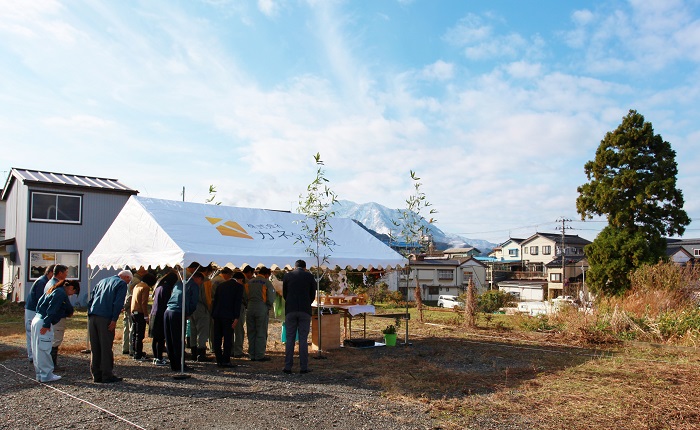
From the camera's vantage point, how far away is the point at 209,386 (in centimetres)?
731

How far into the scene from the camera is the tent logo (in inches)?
387

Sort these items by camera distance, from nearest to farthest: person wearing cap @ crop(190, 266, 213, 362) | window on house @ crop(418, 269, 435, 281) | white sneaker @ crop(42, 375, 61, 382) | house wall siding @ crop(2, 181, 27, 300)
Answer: white sneaker @ crop(42, 375, 61, 382), person wearing cap @ crop(190, 266, 213, 362), house wall siding @ crop(2, 181, 27, 300), window on house @ crop(418, 269, 435, 281)

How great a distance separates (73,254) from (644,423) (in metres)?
21.5

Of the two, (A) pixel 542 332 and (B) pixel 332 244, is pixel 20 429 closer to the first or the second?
(B) pixel 332 244

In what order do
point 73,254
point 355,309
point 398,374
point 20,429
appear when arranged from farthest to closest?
point 73,254, point 355,309, point 398,374, point 20,429

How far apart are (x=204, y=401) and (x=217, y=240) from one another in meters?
3.28

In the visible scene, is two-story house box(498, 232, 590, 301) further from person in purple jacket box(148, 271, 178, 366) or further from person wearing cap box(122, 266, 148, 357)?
person in purple jacket box(148, 271, 178, 366)

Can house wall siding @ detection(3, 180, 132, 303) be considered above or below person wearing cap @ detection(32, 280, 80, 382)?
above

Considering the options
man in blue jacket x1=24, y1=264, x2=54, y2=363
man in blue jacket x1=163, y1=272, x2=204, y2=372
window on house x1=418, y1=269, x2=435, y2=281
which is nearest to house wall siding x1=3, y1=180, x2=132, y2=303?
man in blue jacket x1=24, y1=264, x2=54, y2=363

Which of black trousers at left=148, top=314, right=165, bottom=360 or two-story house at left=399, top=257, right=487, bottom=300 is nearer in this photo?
black trousers at left=148, top=314, right=165, bottom=360

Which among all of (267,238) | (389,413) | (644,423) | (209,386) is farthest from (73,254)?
(644,423)

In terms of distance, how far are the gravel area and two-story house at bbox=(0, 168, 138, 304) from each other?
14.5 meters

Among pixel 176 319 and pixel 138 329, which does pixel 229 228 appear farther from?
pixel 176 319

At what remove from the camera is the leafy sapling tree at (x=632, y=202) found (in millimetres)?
24344
